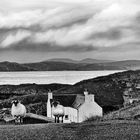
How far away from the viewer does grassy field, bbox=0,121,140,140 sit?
26.6 m

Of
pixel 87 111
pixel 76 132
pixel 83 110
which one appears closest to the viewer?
pixel 76 132

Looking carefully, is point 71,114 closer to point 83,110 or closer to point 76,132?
point 83,110

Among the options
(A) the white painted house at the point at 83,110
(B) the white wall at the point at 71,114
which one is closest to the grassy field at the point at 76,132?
(A) the white painted house at the point at 83,110

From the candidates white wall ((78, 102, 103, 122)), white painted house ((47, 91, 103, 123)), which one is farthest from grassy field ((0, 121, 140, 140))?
white painted house ((47, 91, 103, 123))

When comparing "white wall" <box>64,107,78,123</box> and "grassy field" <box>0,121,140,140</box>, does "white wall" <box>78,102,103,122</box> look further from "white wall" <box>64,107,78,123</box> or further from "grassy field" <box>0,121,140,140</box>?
"grassy field" <box>0,121,140,140</box>

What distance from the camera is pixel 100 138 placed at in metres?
26.1

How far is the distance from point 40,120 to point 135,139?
23170 millimetres

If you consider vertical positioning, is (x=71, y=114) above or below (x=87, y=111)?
below

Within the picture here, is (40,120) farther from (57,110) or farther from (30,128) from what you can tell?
(30,128)

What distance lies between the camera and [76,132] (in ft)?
95.8

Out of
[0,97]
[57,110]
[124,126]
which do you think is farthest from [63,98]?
[0,97]

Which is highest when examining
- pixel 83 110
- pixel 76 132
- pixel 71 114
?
pixel 83 110

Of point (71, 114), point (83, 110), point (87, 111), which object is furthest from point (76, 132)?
point (71, 114)

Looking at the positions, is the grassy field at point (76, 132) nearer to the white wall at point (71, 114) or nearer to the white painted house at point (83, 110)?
the white painted house at point (83, 110)
